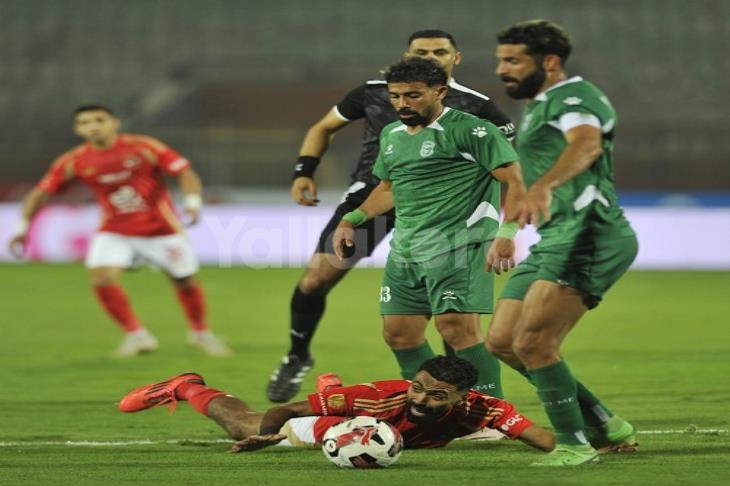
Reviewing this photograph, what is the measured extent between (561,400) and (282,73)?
69.4 feet

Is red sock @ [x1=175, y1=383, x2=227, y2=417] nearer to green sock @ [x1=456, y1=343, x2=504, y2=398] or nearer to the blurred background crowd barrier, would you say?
green sock @ [x1=456, y1=343, x2=504, y2=398]

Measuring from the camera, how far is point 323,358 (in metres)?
10.3

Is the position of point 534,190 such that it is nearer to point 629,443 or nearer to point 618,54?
point 629,443

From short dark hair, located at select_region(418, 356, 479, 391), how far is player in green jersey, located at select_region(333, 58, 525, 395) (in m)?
0.69

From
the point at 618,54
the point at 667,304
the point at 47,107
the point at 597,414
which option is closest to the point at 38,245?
the point at 47,107

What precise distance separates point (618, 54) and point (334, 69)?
6318 millimetres

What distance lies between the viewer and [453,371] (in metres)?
5.53

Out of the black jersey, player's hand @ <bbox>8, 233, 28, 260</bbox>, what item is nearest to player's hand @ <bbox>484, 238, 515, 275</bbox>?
the black jersey

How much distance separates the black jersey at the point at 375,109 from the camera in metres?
6.93

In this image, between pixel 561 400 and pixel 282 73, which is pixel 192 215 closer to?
pixel 561 400

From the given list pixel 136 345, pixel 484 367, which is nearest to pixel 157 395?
pixel 484 367

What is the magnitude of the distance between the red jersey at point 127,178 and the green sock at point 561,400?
588cm

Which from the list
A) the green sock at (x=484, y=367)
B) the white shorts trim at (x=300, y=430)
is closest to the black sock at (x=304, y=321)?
the green sock at (x=484, y=367)

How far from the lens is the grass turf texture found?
5434 mm
